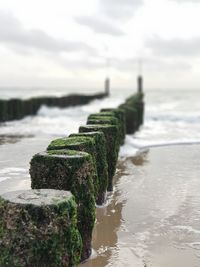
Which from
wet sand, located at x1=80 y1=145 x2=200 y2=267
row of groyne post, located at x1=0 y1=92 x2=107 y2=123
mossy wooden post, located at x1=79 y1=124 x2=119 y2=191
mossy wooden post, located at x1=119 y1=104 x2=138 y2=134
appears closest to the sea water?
wet sand, located at x1=80 y1=145 x2=200 y2=267

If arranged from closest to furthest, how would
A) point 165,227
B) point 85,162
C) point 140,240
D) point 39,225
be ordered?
point 39,225
point 85,162
point 140,240
point 165,227

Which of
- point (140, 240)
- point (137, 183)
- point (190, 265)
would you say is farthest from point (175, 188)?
point (190, 265)

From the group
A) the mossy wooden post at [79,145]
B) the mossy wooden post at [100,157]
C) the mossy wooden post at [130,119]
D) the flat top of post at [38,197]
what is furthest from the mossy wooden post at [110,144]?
the mossy wooden post at [130,119]

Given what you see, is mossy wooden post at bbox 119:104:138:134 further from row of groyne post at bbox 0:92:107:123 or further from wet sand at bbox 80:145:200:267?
row of groyne post at bbox 0:92:107:123

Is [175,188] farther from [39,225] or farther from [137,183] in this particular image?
[39,225]

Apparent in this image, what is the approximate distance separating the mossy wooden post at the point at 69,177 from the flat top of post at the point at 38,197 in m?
0.86

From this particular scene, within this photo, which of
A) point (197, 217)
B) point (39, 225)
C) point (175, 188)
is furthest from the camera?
point (175, 188)

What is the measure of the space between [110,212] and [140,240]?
123 cm

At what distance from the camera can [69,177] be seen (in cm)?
496

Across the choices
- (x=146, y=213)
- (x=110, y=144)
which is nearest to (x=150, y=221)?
(x=146, y=213)

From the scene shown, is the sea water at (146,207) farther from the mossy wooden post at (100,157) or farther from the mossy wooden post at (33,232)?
the mossy wooden post at (33,232)

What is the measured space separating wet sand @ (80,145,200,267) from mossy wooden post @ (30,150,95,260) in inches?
22.0

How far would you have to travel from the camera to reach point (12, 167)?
403 inches

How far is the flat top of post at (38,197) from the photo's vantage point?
146 inches
